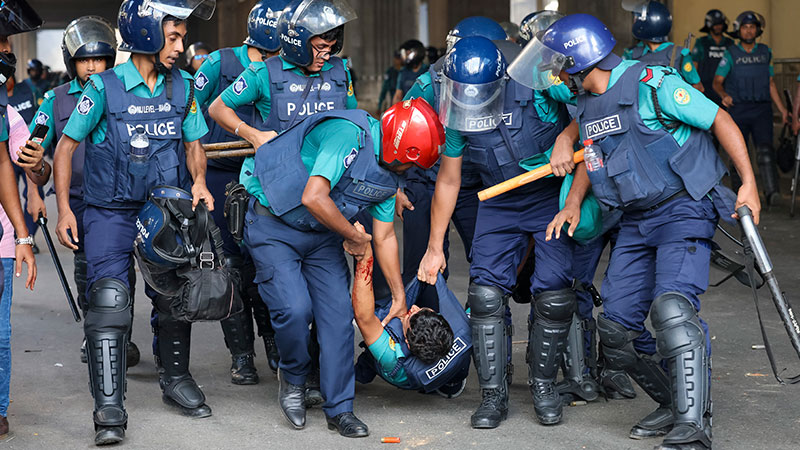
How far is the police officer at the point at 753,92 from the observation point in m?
11.2

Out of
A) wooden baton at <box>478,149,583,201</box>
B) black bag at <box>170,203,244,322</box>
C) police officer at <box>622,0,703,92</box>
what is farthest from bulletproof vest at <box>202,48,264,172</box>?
police officer at <box>622,0,703,92</box>

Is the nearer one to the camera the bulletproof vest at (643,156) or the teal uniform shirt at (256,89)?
the bulletproof vest at (643,156)

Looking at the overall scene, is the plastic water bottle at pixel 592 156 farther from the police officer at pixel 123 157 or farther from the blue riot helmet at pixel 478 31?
the police officer at pixel 123 157

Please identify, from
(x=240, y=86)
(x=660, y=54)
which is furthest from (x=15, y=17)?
(x=660, y=54)

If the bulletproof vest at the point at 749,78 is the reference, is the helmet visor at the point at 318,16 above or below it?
above

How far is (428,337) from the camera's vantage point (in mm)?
4832

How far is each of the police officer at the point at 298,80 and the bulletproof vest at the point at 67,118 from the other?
104cm

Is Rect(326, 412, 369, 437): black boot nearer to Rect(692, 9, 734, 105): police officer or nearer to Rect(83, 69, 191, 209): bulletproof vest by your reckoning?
Rect(83, 69, 191, 209): bulletproof vest

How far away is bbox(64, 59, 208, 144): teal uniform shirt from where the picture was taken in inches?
184

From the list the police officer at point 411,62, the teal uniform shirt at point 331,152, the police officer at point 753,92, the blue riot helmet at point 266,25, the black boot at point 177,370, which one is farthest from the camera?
the police officer at point 411,62

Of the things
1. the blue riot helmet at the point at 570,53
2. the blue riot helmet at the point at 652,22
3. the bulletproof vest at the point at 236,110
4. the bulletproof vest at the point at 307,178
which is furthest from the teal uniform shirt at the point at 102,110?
the blue riot helmet at the point at 652,22

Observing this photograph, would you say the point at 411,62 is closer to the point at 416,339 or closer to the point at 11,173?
the point at 416,339

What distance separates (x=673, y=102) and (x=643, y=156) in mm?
245

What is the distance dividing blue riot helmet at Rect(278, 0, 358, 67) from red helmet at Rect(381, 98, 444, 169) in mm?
725
